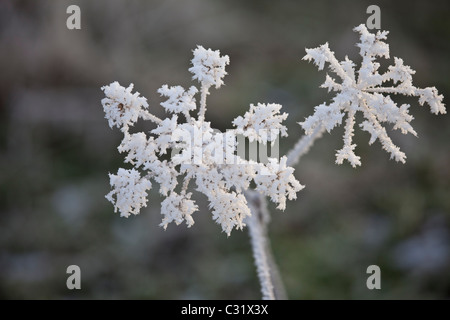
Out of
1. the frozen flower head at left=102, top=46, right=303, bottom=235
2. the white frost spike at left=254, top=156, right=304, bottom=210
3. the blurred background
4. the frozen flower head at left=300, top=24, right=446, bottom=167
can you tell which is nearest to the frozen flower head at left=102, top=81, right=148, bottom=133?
the frozen flower head at left=102, top=46, right=303, bottom=235

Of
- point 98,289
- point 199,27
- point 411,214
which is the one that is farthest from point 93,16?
point 411,214

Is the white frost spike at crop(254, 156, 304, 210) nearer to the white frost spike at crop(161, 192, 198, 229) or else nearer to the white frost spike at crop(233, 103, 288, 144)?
the white frost spike at crop(233, 103, 288, 144)

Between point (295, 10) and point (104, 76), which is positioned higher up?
point (295, 10)

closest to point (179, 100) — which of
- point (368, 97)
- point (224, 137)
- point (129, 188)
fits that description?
point (224, 137)

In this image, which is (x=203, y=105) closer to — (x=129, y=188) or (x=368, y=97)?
(x=129, y=188)

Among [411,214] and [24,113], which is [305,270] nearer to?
[411,214]

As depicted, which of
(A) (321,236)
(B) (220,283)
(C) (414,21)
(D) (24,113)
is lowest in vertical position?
(B) (220,283)

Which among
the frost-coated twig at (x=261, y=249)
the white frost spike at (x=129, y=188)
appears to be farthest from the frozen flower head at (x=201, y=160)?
the frost-coated twig at (x=261, y=249)

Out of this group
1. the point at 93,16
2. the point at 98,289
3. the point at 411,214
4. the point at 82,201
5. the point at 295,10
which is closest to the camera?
the point at 98,289
